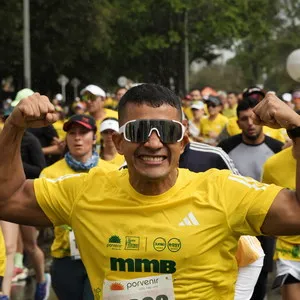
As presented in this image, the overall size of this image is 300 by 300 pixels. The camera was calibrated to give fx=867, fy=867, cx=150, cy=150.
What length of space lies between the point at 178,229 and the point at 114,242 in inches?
10.8

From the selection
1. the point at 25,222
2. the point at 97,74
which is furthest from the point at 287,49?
the point at 25,222

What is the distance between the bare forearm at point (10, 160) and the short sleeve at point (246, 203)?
0.90 meters

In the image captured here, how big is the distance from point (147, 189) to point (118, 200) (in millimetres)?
139

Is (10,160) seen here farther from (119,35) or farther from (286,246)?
(119,35)

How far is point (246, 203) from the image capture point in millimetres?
3506

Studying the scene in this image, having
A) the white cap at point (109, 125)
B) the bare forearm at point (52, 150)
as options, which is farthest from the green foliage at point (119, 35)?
the white cap at point (109, 125)

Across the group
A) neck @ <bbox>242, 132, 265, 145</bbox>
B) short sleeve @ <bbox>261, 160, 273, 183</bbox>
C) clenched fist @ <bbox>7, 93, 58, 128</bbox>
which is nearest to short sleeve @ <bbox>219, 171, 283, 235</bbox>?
clenched fist @ <bbox>7, 93, 58, 128</bbox>

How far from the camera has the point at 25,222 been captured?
3.79 metres

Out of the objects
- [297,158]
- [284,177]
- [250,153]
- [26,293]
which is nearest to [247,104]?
[250,153]

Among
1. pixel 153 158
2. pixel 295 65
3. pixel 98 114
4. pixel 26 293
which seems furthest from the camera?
pixel 98 114

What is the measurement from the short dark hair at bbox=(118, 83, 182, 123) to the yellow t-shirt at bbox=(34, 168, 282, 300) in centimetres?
32

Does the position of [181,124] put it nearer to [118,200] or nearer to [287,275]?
[118,200]

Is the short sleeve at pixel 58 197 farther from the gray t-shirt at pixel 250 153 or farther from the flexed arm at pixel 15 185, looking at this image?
the gray t-shirt at pixel 250 153

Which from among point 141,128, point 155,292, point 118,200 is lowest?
point 155,292
